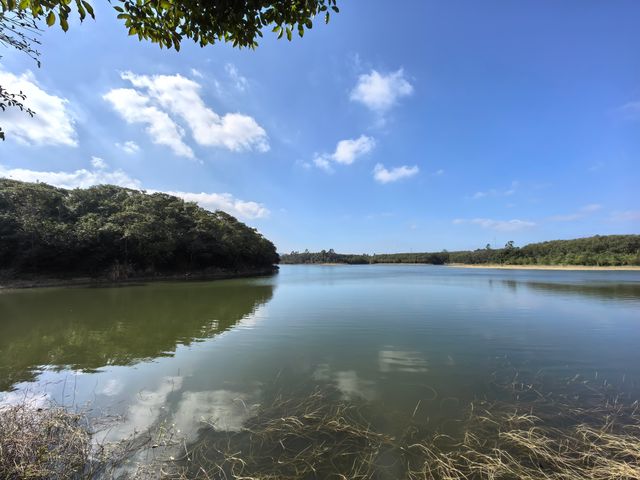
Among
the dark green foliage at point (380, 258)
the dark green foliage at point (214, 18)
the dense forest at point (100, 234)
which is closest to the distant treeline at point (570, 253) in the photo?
the dark green foliage at point (380, 258)

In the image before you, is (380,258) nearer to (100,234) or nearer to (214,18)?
(100,234)

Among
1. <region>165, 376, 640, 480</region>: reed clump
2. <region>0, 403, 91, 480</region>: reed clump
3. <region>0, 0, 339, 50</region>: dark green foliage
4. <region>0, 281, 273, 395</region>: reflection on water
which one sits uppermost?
<region>0, 0, 339, 50</region>: dark green foliage

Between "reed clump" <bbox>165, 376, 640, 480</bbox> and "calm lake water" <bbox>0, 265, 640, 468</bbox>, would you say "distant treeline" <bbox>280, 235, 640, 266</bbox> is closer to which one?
"calm lake water" <bbox>0, 265, 640, 468</bbox>

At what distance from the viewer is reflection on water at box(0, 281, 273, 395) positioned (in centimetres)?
938

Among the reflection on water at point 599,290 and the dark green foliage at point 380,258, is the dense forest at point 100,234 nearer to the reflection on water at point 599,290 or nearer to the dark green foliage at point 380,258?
the reflection on water at point 599,290

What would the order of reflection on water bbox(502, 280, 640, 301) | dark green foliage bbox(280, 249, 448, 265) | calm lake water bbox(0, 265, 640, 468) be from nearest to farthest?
calm lake water bbox(0, 265, 640, 468) < reflection on water bbox(502, 280, 640, 301) < dark green foliage bbox(280, 249, 448, 265)

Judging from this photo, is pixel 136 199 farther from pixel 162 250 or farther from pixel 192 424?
pixel 192 424

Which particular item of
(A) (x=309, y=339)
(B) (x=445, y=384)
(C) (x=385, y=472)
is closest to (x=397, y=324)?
(A) (x=309, y=339)

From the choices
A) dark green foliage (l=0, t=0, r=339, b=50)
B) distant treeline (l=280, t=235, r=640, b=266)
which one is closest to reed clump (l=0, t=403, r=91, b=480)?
dark green foliage (l=0, t=0, r=339, b=50)

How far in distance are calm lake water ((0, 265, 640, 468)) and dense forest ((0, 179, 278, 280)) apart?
73.8 feet

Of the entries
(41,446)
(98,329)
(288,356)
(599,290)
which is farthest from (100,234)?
(599,290)

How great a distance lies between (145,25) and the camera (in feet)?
10.9

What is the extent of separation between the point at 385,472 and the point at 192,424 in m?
3.22

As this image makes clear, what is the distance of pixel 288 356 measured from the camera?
9.55m
